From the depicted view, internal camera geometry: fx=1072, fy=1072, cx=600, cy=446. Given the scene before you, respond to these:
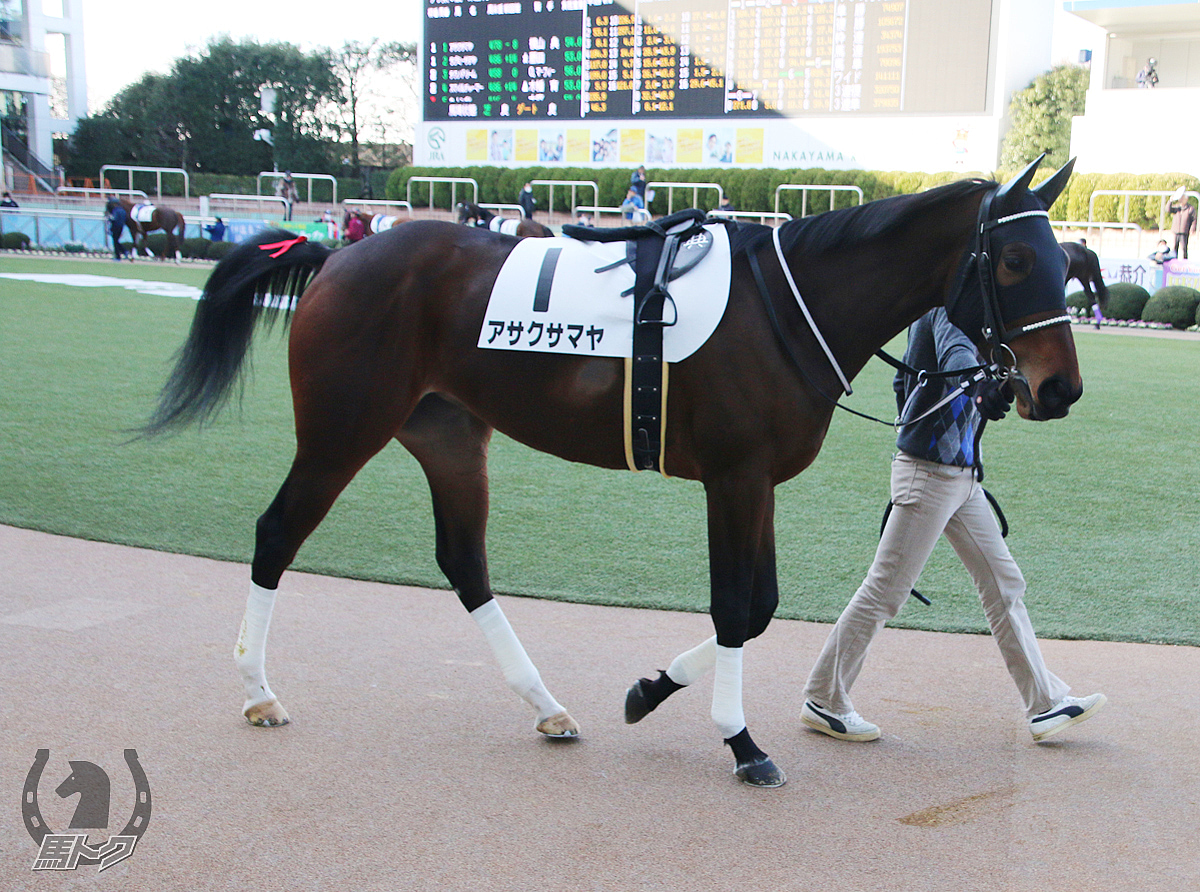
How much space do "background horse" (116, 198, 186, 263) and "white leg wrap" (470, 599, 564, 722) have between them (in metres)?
20.2

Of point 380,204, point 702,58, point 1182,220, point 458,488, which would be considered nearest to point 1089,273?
point 458,488

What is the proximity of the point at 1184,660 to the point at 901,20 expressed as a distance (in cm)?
2147

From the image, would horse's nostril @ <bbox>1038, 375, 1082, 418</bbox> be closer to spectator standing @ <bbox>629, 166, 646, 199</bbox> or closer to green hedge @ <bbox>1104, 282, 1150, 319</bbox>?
green hedge @ <bbox>1104, 282, 1150, 319</bbox>

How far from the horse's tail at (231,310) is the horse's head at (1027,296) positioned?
6.21 feet

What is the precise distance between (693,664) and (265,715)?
3.90 ft

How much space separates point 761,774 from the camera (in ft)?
8.81

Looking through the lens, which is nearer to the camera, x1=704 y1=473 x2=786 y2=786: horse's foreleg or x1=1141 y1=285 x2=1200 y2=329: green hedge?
x1=704 y1=473 x2=786 y2=786: horse's foreleg

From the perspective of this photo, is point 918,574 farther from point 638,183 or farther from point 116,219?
point 116,219

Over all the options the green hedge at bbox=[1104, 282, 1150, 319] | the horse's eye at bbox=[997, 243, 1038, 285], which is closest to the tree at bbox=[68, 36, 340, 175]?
the green hedge at bbox=[1104, 282, 1150, 319]

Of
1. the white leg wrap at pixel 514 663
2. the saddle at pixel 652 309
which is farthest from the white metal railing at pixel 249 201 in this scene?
the saddle at pixel 652 309

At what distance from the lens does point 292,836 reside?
2.37 m

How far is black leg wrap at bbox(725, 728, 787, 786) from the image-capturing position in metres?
2.69

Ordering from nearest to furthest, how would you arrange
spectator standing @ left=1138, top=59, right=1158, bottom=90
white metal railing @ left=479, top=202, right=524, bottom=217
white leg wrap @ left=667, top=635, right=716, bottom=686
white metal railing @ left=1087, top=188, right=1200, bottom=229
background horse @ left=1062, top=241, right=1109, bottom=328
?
white leg wrap @ left=667, top=635, right=716, bottom=686 → background horse @ left=1062, top=241, right=1109, bottom=328 → white metal railing @ left=1087, top=188, right=1200, bottom=229 → spectator standing @ left=1138, top=59, right=1158, bottom=90 → white metal railing @ left=479, top=202, right=524, bottom=217

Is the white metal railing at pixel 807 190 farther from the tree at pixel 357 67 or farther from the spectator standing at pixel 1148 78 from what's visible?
the tree at pixel 357 67
